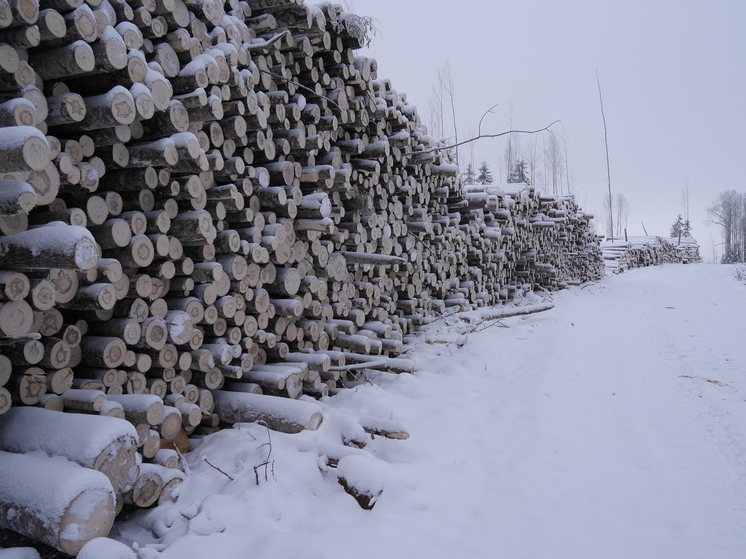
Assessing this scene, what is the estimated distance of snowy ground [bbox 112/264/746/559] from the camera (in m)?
2.80

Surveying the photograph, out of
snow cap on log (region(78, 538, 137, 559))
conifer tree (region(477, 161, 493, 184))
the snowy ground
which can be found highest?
conifer tree (region(477, 161, 493, 184))

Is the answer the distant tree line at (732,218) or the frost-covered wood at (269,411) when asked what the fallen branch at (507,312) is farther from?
the distant tree line at (732,218)

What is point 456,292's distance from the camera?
8398mm

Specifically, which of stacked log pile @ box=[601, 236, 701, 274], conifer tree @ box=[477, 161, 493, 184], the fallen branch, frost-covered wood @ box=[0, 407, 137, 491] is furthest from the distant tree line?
frost-covered wood @ box=[0, 407, 137, 491]

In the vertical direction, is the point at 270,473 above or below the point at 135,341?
below

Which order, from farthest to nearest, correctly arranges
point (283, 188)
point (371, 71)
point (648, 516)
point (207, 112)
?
1. point (371, 71)
2. point (283, 188)
3. point (207, 112)
4. point (648, 516)

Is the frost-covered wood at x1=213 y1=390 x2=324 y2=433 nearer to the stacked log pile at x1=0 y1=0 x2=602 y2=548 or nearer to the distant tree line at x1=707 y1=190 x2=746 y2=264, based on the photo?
the stacked log pile at x1=0 y1=0 x2=602 y2=548

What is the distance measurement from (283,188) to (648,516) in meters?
3.63

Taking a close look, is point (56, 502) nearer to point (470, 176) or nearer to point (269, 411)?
point (269, 411)

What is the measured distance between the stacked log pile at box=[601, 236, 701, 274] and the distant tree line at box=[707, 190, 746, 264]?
721 inches

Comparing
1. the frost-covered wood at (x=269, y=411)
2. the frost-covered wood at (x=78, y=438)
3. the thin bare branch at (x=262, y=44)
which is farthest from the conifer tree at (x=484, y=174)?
the frost-covered wood at (x=78, y=438)

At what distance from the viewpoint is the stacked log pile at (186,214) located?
2.56 m

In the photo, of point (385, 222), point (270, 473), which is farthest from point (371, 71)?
point (270, 473)

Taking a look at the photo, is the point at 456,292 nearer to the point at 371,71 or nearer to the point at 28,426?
the point at 371,71
